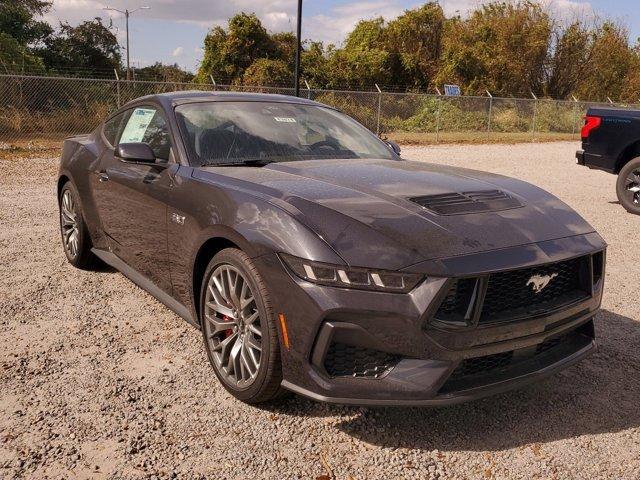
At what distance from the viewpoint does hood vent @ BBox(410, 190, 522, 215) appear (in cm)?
293

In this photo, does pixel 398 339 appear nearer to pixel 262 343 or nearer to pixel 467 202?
pixel 262 343

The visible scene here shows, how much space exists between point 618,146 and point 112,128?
733cm

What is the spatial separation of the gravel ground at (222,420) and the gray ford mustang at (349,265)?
Result: 0.27 meters

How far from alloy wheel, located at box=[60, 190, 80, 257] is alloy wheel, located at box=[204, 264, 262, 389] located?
2436mm

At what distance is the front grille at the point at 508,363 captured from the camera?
102 inches

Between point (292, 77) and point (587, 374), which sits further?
point (292, 77)

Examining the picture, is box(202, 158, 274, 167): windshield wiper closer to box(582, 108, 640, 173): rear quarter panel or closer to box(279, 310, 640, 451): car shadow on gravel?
box(279, 310, 640, 451): car shadow on gravel

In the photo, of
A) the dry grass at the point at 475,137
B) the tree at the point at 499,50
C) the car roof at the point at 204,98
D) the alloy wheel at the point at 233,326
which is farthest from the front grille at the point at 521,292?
the tree at the point at 499,50

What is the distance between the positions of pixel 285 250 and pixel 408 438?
103 cm

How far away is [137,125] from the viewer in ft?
14.5

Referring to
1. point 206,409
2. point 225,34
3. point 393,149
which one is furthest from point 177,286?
point 225,34

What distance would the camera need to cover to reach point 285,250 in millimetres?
2658

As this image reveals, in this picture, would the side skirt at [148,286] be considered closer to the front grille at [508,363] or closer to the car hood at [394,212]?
the car hood at [394,212]

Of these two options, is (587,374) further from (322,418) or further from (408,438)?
(322,418)
